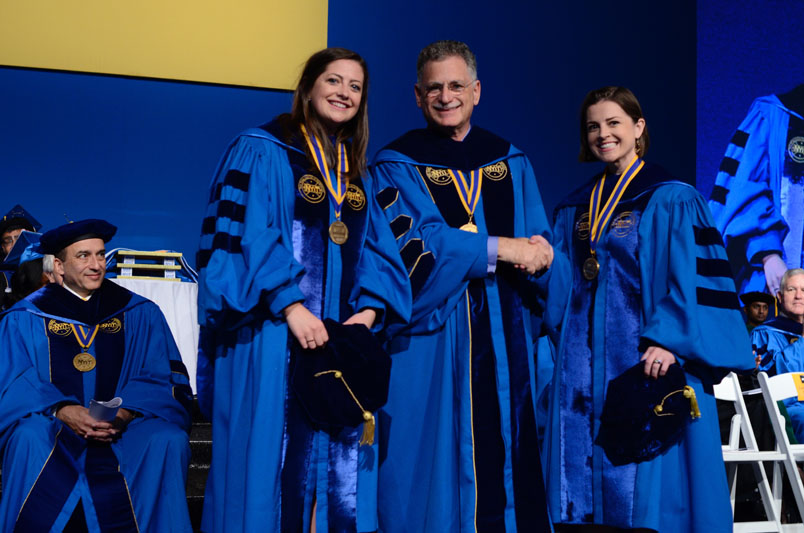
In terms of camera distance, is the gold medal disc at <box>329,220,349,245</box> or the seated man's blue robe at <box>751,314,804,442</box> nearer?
the gold medal disc at <box>329,220,349,245</box>

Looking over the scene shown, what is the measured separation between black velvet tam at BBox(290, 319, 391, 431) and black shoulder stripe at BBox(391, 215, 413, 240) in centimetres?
44

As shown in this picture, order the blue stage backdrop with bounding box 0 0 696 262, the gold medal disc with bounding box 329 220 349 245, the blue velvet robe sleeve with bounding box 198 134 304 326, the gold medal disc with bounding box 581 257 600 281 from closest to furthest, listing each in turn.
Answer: the blue velvet robe sleeve with bounding box 198 134 304 326, the gold medal disc with bounding box 329 220 349 245, the gold medal disc with bounding box 581 257 600 281, the blue stage backdrop with bounding box 0 0 696 262

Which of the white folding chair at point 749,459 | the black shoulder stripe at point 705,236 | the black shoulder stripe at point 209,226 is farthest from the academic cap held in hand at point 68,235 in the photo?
the white folding chair at point 749,459

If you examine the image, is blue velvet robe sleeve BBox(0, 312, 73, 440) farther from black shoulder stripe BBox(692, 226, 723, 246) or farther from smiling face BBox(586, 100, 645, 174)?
black shoulder stripe BBox(692, 226, 723, 246)

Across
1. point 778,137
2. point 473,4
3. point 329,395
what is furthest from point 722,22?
point 329,395

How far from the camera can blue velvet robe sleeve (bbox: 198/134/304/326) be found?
2.52 meters

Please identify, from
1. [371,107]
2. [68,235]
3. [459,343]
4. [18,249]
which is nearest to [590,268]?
[459,343]

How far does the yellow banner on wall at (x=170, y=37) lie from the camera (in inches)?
271

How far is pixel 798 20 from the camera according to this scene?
24.1 ft

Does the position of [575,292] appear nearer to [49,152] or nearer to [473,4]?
[473,4]

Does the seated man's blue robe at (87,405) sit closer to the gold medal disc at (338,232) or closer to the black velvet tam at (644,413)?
the gold medal disc at (338,232)

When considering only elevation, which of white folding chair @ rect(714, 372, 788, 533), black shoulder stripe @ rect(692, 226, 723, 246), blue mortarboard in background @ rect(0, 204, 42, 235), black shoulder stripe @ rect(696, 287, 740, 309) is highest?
blue mortarboard in background @ rect(0, 204, 42, 235)

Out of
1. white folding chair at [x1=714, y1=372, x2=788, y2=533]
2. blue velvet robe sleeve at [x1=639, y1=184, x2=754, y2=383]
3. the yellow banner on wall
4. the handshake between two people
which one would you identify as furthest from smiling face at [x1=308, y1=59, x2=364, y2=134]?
the yellow banner on wall

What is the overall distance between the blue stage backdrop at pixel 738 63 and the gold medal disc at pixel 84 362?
18.2 feet
